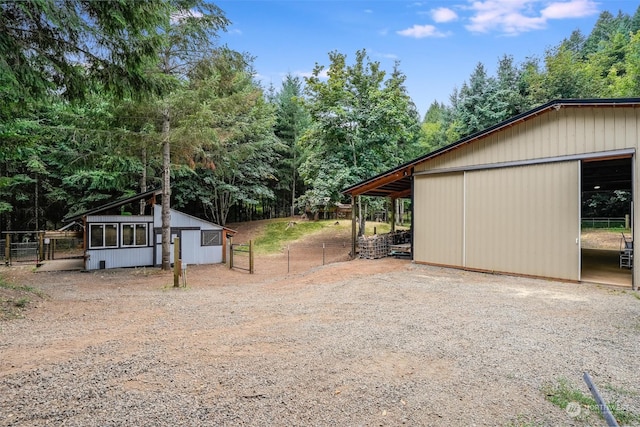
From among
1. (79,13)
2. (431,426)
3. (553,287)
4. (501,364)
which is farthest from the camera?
(553,287)

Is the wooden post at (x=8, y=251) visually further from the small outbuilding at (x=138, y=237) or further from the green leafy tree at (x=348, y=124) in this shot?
the green leafy tree at (x=348, y=124)

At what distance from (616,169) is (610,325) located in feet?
26.4

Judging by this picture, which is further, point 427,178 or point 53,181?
point 53,181

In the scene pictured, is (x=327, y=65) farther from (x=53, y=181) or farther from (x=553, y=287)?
(x=53, y=181)

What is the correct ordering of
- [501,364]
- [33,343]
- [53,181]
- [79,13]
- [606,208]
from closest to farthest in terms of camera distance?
1. [501,364]
2. [33,343]
3. [79,13]
4. [53,181]
5. [606,208]

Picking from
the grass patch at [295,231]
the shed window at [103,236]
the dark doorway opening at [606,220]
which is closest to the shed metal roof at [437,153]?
the dark doorway opening at [606,220]

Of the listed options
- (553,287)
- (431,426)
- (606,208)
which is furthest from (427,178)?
(606,208)

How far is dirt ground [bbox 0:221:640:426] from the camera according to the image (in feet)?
8.42

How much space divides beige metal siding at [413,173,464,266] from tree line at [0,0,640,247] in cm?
646

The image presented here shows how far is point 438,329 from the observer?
4.65 m

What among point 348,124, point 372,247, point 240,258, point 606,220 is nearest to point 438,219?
point 372,247

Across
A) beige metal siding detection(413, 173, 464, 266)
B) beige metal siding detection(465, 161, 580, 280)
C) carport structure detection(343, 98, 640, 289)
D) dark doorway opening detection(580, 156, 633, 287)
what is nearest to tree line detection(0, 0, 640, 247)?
beige metal siding detection(413, 173, 464, 266)

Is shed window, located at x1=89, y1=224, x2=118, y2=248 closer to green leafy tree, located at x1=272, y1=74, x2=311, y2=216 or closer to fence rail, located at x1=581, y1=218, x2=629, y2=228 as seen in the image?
green leafy tree, located at x1=272, y1=74, x2=311, y2=216

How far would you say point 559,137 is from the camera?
26.5ft
